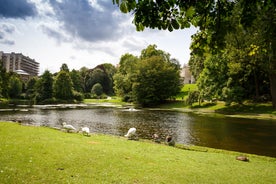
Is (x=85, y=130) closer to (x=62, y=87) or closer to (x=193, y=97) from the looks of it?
(x=193, y=97)

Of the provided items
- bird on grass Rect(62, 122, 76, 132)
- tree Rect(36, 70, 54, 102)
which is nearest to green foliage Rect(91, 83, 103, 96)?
tree Rect(36, 70, 54, 102)

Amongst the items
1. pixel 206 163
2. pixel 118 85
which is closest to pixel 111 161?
pixel 206 163

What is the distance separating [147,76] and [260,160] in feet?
198

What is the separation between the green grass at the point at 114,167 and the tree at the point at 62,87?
80.7 m

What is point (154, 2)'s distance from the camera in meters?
5.13

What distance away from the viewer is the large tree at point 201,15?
510 cm

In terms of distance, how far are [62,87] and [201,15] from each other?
8950 cm

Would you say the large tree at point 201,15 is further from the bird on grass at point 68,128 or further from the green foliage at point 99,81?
the green foliage at point 99,81

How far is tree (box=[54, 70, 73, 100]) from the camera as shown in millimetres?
89906

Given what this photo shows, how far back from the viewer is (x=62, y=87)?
90250 mm

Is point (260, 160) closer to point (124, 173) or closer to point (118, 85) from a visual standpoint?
point (124, 173)

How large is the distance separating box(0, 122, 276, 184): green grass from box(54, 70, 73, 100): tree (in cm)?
8067

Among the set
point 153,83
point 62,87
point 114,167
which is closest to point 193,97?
point 153,83

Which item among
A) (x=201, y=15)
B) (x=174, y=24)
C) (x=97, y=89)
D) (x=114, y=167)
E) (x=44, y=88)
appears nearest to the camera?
(x=174, y=24)
